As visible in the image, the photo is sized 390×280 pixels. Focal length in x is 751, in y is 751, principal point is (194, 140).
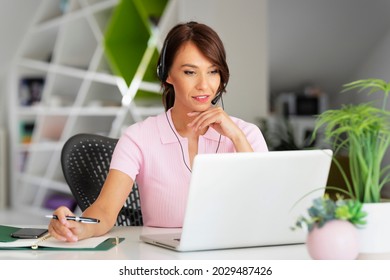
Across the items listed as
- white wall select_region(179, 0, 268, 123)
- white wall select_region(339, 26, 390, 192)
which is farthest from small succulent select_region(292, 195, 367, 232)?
white wall select_region(339, 26, 390, 192)

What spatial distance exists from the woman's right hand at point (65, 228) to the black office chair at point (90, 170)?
656 mm

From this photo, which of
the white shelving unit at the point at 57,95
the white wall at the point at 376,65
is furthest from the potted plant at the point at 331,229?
the white wall at the point at 376,65

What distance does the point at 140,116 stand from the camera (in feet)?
19.0

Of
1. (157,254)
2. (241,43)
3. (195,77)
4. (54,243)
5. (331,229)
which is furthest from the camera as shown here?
(241,43)

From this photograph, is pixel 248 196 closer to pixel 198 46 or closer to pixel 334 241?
pixel 334 241

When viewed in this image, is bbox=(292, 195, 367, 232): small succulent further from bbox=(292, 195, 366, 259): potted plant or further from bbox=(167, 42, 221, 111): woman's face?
bbox=(167, 42, 221, 111): woman's face

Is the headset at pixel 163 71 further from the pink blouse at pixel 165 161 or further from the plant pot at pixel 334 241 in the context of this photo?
the plant pot at pixel 334 241

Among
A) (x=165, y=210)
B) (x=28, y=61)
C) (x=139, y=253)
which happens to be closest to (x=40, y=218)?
(x=28, y=61)

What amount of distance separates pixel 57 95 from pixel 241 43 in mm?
2330

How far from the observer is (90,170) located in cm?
259

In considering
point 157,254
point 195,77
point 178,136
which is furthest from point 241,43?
point 157,254

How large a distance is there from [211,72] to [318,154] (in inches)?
23.3

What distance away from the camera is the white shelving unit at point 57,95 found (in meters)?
6.23
